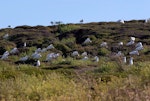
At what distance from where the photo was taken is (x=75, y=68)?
29688 millimetres

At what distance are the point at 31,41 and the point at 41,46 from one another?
2.03 metres

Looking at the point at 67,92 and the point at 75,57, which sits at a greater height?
the point at 67,92

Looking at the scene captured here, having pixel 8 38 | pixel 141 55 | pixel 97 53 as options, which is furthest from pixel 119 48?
pixel 8 38

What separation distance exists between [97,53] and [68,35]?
39.1ft

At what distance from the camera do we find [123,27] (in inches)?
2170

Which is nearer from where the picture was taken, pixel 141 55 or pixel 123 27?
pixel 141 55

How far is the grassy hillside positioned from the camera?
36.6 ft

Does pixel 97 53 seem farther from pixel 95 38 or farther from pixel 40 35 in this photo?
pixel 40 35

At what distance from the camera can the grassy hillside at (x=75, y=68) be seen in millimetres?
11164

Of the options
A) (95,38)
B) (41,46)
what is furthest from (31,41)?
(95,38)

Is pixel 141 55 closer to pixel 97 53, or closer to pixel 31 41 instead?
pixel 97 53

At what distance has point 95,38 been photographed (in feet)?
166

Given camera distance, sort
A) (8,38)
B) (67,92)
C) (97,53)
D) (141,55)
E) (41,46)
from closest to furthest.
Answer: (67,92)
(141,55)
(97,53)
(41,46)
(8,38)

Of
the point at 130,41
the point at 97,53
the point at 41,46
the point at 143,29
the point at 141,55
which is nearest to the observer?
the point at 141,55
